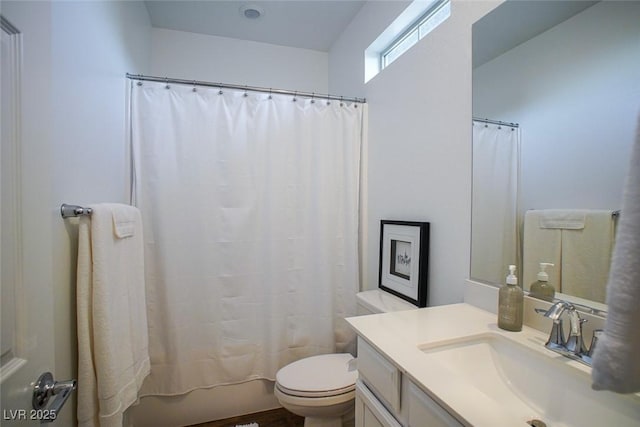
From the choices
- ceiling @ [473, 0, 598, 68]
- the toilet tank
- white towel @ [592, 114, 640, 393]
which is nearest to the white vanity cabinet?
white towel @ [592, 114, 640, 393]

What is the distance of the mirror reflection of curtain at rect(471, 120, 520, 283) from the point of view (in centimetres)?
101

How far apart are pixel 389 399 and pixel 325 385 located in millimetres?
688

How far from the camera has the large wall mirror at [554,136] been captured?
741 millimetres

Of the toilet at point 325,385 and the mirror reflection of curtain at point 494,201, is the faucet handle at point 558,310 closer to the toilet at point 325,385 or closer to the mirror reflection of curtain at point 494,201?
the mirror reflection of curtain at point 494,201

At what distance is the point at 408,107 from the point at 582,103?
801mm

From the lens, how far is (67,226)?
3.07 ft

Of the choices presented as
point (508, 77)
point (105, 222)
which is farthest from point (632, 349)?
point (105, 222)

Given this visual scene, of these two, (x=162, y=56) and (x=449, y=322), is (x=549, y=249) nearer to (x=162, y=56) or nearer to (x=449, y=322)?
(x=449, y=322)

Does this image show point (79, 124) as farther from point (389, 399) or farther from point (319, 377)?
point (319, 377)

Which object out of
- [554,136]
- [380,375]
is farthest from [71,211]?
[554,136]

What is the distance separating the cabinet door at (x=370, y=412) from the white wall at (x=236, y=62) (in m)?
2.35

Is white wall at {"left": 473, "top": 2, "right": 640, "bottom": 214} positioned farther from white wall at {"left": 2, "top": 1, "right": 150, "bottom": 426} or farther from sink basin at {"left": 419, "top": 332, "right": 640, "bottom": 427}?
white wall at {"left": 2, "top": 1, "right": 150, "bottom": 426}

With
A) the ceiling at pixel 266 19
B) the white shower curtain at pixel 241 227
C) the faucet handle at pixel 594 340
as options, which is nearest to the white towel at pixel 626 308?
the faucet handle at pixel 594 340

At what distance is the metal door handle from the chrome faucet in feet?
3.93
